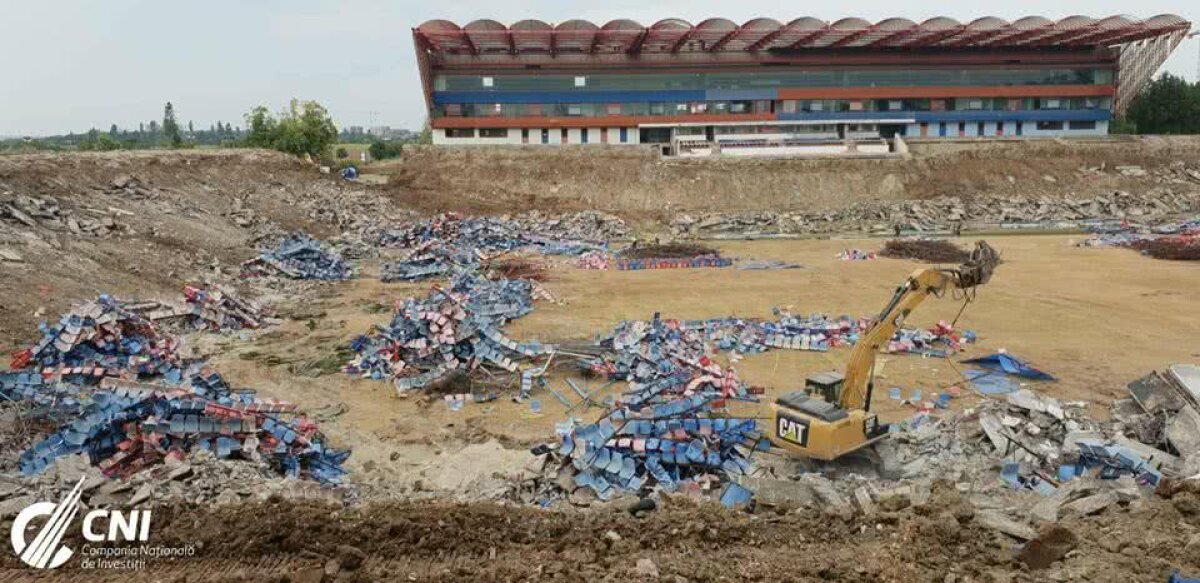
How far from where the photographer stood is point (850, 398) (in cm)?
1183

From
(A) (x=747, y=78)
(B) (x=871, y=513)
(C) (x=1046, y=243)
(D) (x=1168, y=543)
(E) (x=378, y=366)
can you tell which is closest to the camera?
(D) (x=1168, y=543)

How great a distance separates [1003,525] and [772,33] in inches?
2151

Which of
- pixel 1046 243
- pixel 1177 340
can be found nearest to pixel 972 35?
pixel 1046 243

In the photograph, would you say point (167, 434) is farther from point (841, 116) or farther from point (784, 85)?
point (841, 116)

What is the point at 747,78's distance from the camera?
63.8m

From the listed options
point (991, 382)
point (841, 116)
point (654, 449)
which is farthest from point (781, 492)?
point (841, 116)

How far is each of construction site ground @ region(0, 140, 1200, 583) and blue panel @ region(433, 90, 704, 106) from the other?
60.1 ft

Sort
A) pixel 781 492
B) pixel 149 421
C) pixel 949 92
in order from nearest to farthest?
1. pixel 781 492
2. pixel 149 421
3. pixel 949 92

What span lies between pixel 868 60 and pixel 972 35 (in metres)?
8.03

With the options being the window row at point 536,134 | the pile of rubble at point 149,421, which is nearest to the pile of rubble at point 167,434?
the pile of rubble at point 149,421

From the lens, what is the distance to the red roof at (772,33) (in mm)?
56000

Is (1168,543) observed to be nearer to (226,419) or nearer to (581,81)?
(226,419)

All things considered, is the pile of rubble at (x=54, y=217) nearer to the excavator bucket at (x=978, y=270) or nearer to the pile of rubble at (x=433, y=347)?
the pile of rubble at (x=433, y=347)

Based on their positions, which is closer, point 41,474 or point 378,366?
point 41,474
